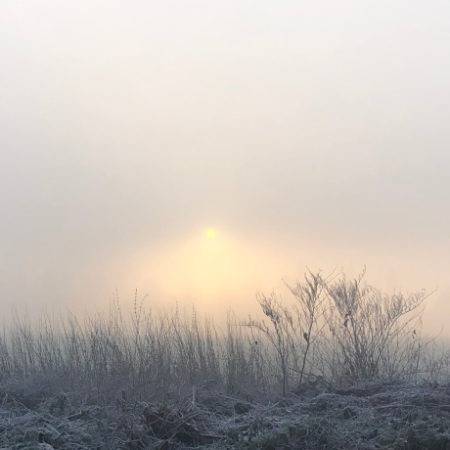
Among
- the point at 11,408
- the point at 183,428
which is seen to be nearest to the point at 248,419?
the point at 183,428

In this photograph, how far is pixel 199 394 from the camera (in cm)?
1080

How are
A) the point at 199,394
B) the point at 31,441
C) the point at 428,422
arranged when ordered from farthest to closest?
the point at 199,394, the point at 428,422, the point at 31,441

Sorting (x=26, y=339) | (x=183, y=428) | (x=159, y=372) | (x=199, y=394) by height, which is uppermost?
(x=26, y=339)

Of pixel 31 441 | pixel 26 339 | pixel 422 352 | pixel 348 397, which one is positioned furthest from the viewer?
pixel 26 339

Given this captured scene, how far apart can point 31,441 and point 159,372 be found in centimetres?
797

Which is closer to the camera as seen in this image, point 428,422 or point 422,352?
point 428,422

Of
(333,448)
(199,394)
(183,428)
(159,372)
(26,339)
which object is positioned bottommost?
(333,448)

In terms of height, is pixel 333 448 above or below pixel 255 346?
below

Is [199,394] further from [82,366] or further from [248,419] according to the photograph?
[82,366]

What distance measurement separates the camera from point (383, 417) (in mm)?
8805

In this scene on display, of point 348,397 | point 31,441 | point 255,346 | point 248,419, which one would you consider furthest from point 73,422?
point 255,346

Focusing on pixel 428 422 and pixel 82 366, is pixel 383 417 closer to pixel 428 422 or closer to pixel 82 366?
pixel 428 422

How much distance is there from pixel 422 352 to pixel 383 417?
6.94 meters

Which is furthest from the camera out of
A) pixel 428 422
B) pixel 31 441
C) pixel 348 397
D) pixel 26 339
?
pixel 26 339
